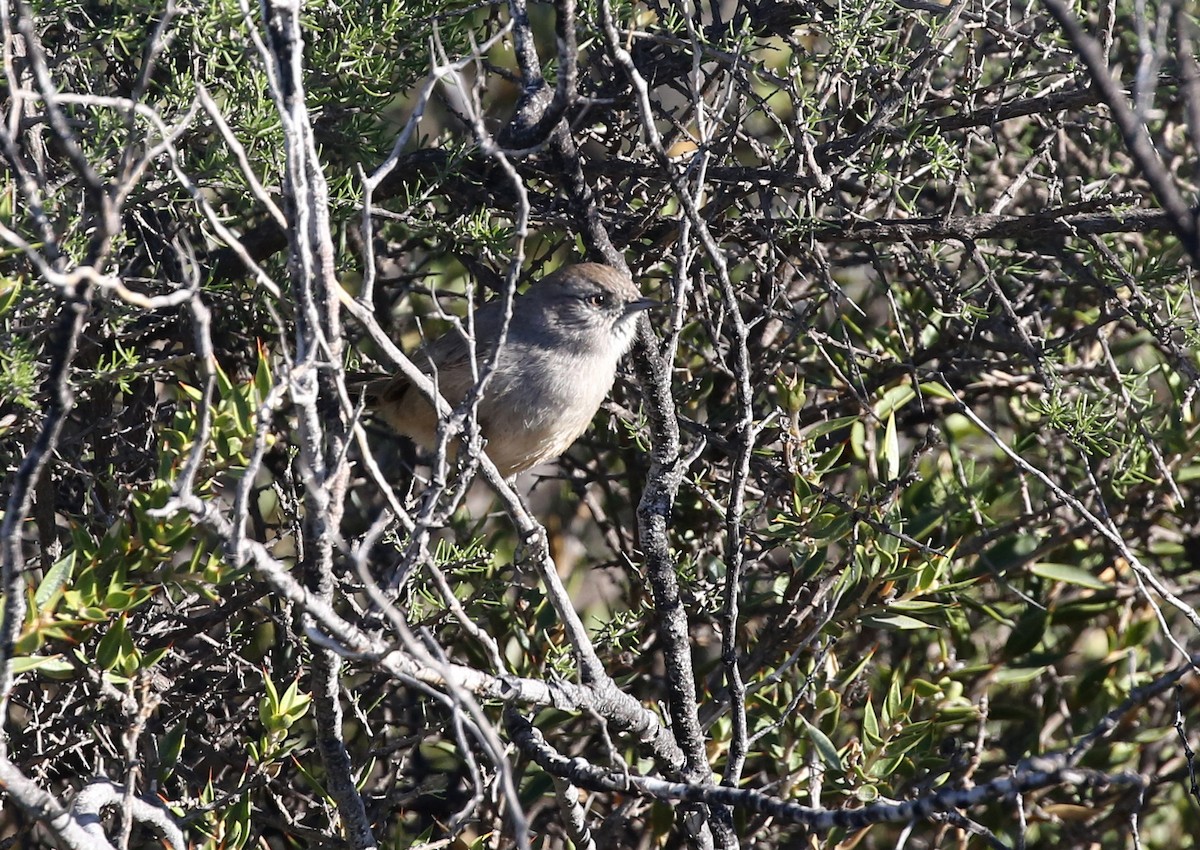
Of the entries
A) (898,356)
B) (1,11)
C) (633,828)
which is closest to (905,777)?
(633,828)

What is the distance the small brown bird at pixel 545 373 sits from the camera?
395 centimetres

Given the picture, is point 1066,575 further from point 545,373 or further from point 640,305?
point 545,373

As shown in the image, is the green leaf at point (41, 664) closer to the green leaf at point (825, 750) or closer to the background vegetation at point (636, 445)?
the background vegetation at point (636, 445)

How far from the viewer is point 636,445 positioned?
388cm

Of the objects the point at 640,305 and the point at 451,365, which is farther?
the point at 451,365

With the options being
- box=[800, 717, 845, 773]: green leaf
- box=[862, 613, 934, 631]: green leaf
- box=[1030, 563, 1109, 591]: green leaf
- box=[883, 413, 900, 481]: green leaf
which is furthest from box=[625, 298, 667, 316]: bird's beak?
box=[1030, 563, 1109, 591]: green leaf

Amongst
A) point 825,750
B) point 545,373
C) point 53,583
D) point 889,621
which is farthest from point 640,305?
point 53,583

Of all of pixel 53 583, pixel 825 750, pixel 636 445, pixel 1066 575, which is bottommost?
pixel 825 750

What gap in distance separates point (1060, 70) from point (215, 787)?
3143 mm

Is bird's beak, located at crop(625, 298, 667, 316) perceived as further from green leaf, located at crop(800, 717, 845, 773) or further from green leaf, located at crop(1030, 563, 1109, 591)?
green leaf, located at crop(1030, 563, 1109, 591)

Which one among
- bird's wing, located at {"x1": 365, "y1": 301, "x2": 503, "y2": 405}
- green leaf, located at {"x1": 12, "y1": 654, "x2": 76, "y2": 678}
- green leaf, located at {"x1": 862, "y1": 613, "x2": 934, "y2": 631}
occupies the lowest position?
green leaf, located at {"x1": 862, "y1": 613, "x2": 934, "y2": 631}

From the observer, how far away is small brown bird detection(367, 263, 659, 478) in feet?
13.0

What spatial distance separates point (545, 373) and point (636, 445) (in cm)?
42

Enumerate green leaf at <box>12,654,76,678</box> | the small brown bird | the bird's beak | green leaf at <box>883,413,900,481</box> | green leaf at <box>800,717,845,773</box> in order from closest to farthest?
1. green leaf at <box>12,654,76,678</box>
2. green leaf at <box>800,717,845,773</box>
3. green leaf at <box>883,413,900,481</box>
4. the bird's beak
5. the small brown bird
